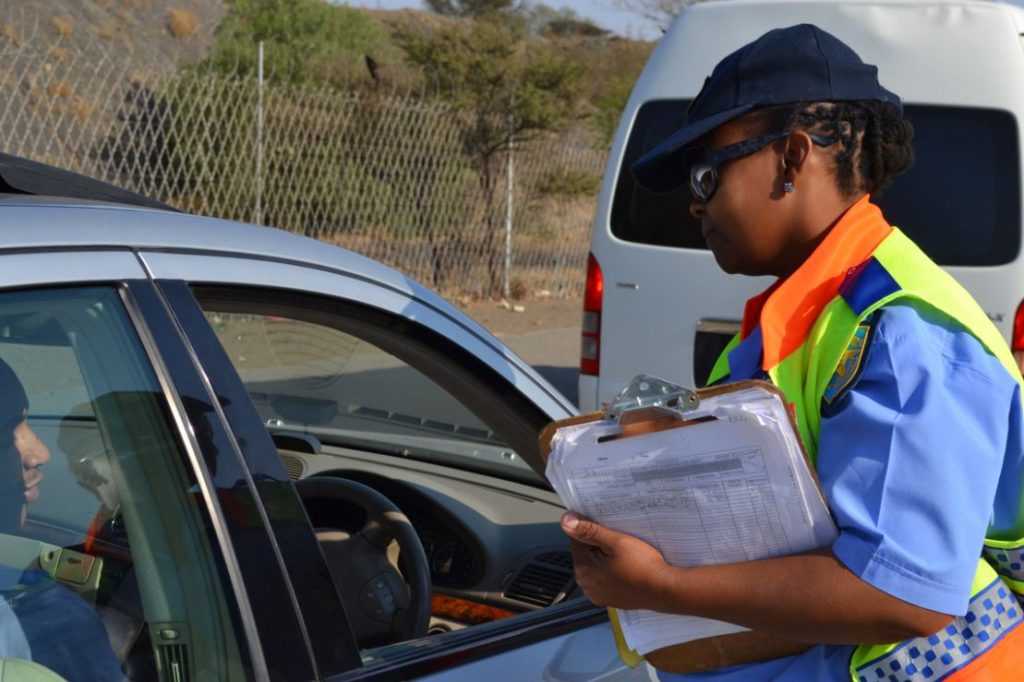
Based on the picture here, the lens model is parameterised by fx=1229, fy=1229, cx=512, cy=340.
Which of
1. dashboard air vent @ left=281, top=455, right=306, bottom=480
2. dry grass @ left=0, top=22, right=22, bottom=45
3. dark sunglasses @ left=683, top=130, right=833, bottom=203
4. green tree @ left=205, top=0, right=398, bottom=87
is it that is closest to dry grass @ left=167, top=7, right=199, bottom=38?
green tree @ left=205, top=0, right=398, bottom=87

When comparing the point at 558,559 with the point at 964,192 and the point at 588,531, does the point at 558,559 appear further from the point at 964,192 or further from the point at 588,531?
the point at 964,192

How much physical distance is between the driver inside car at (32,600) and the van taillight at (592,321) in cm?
384

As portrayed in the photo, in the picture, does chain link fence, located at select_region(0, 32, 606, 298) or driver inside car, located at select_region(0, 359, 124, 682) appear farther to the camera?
chain link fence, located at select_region(0, 32, 606, 298)

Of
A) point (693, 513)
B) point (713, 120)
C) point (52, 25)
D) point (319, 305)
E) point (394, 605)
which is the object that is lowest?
point (394, 605)

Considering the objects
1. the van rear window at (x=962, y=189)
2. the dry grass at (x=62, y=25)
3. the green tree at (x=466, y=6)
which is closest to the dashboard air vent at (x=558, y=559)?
the van rear window at (x=962, y=189)

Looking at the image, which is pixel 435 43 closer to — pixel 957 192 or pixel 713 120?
pixel 957 192

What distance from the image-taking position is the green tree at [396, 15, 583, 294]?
1221 cm

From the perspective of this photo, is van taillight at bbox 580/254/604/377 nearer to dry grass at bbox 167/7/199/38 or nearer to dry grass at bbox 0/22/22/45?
dry grass at bbox 0/22/22/45

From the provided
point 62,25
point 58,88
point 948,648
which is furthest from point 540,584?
point 62,25

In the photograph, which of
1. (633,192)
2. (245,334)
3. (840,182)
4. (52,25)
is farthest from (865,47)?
(52,25)

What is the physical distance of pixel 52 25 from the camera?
66.2ft

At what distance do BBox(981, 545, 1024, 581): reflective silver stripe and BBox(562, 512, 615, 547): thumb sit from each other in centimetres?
44

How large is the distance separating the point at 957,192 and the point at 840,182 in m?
3.60

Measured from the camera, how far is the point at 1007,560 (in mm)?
1446
